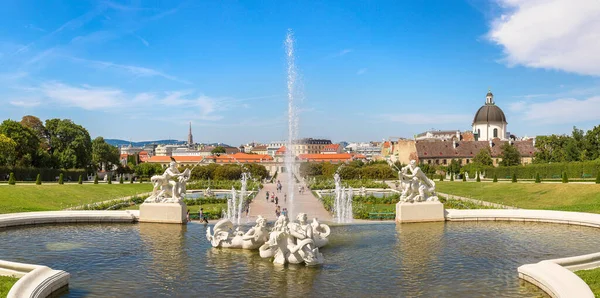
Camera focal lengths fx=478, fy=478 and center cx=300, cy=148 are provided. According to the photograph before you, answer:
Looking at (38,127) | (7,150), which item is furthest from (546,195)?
(38,127)

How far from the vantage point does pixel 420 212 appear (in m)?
24.2

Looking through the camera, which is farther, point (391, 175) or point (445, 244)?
point (391, 175)

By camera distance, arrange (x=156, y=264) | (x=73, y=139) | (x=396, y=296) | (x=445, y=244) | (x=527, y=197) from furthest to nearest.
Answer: (x=73, y=139) < (x=527, y=197) < (x=445, y=244) < (x=156, y=264) < (x=396, y=296)

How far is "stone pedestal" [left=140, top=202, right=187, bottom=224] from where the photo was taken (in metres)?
23.8

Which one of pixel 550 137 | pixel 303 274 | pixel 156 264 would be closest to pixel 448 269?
pixel 303 274

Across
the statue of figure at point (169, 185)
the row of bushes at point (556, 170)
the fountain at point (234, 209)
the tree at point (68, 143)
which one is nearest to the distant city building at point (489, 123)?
the row of bushes at point (556, 170)

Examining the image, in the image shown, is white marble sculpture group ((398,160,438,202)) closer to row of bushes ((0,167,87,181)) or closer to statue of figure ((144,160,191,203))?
statue of figure ((144,160,191,203))

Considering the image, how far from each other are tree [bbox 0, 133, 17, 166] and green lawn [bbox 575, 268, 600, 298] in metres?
63.0

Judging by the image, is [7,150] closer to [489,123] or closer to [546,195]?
[546,195]

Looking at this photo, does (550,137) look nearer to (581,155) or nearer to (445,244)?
(581,155)

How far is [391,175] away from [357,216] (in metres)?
56.1

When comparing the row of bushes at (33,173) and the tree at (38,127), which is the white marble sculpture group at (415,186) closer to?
the row of bushes at (33,173)

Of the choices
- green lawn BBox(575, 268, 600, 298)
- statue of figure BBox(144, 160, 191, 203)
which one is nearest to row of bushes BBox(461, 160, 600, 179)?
green lawn BBox(575, 268, 600, 298)

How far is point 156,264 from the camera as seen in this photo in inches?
618
